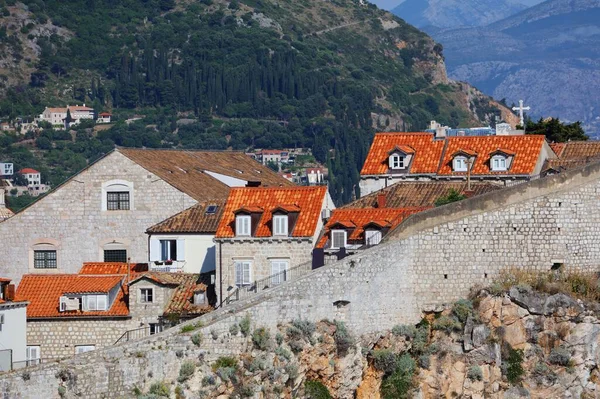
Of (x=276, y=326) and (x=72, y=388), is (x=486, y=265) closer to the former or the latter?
(x=276, y=326)

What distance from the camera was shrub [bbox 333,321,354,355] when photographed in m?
65.9

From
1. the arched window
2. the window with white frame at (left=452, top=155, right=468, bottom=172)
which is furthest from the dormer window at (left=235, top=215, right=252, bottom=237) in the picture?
the window with white frame at (left=452, top=155, right=468, bottom=172)

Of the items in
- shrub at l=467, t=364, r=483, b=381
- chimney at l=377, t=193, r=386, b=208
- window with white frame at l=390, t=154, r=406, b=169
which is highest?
window with white frame at l=390, t=154, r=406, b=169

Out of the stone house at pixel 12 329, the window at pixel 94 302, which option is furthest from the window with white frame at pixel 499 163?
the stone house at pixel 12 329

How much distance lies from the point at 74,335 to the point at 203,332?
27.7 ft

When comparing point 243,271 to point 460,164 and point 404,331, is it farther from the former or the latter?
point 460,164

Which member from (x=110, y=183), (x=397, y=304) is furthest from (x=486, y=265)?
(x=110, y=183)

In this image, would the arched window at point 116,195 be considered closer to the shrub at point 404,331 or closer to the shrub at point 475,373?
the shrub at point 404,331

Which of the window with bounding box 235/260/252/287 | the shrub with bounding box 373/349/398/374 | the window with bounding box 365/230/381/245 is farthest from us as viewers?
the window with bounding box 235/260/252/287

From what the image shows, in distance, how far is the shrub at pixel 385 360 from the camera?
66312 mm

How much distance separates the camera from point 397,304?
220ft

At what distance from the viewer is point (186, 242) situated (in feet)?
246

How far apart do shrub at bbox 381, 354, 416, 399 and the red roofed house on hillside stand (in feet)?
45.8

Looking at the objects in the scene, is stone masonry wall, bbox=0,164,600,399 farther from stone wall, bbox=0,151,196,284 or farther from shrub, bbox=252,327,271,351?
stone wall, bbox=0,151,196,284
